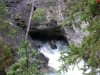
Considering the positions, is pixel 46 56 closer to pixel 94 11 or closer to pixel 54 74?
pixel 54 74

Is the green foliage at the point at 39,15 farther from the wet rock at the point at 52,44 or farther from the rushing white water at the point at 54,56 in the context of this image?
the wet rock at the point at 52,44

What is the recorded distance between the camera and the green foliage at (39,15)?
60.7ft

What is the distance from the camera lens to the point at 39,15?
18.8m

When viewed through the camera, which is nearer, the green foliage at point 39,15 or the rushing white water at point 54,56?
the rushing white water at point 54,56

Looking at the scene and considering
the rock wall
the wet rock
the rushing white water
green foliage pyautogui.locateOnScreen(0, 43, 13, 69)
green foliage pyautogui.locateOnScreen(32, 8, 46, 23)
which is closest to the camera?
green foliage pyautogui.locateOnScreen(0, 43, 13, 69)

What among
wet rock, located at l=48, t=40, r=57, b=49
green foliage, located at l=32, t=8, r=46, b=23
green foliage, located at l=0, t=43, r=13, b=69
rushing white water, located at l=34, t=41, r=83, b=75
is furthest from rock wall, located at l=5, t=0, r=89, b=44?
green foliage, located at l=0, t=43, r=13, b=69

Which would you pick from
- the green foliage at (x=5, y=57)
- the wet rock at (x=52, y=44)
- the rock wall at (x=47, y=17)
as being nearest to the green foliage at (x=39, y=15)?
the rock wall at (x=47, y=17)

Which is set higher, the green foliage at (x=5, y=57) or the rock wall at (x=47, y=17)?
the rock wall at (x=47, y=17)

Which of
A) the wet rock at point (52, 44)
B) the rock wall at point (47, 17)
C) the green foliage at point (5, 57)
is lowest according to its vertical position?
the green foliage at point (5, 57)

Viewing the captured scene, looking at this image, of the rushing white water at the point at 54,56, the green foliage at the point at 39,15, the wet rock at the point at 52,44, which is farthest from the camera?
the wet rock at the point at 52,44

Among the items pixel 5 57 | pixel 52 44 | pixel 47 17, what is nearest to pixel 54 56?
pixel 52 44

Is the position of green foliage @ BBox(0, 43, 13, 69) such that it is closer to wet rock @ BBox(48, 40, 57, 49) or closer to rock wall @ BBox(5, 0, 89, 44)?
rock wall @ BBox(5, 0, 89, 44)

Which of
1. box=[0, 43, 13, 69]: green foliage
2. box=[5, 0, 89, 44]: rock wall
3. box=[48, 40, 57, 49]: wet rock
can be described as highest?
box=[5, 0, 89, 44]: rock wall

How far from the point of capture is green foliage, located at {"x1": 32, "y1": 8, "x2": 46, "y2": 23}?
1850 cm
